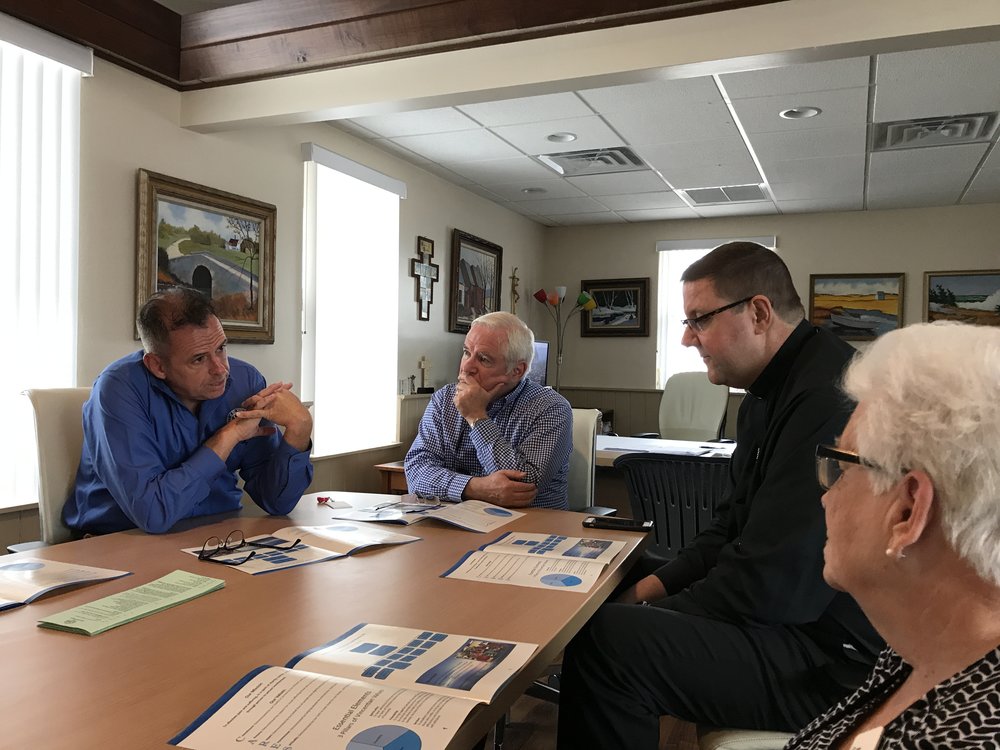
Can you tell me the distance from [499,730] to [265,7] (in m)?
2.78

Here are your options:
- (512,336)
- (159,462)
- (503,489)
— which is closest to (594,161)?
(512,336)

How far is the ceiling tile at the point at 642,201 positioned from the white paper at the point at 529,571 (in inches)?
186

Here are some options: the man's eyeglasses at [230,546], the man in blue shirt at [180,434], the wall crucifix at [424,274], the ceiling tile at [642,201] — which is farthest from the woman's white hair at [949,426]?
the ceiling tile at [642,201]

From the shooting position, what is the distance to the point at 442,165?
5.10 m

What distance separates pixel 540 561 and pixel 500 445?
0.86m

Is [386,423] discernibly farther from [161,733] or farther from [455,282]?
[161,733]

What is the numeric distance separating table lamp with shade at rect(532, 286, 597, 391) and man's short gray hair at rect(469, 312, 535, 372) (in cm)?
428

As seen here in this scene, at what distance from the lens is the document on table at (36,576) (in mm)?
1296

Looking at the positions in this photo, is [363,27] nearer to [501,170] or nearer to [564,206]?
[501,170]

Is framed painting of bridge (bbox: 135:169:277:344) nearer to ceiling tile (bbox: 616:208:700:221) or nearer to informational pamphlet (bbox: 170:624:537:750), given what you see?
informational pamphlet (bbox: 170:624:537:750)

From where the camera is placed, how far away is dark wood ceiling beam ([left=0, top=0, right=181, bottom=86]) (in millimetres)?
2623

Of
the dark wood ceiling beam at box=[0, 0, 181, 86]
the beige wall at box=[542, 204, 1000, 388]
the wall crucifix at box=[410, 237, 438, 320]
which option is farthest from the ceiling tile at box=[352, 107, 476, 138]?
the beige wall at box=[542, 204, 1000, 388]

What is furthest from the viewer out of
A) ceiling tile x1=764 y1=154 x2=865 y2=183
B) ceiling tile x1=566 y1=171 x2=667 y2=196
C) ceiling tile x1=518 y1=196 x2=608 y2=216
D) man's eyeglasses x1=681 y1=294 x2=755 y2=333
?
ceiling tile x1=518 y1=196 x2=608 y2=216

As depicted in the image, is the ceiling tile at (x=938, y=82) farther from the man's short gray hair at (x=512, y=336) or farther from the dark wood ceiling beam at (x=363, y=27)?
the man's short gray hair at (x=512, y=336)
